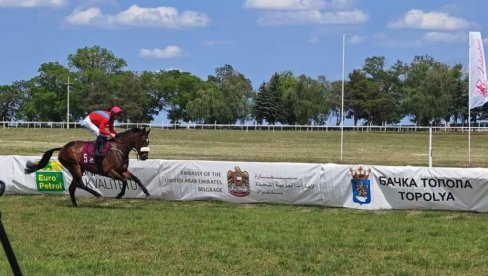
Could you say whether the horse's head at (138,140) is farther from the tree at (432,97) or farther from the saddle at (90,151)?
the tree at (432,97)

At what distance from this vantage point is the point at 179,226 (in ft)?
41.8

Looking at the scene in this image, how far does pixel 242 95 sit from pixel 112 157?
108 m

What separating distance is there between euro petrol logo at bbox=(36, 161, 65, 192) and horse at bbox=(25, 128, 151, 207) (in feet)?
8.09

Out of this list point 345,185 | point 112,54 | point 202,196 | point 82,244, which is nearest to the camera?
point 82,244

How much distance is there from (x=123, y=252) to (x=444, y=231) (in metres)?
A: 5.88

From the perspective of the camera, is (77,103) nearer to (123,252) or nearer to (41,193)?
(41,193)

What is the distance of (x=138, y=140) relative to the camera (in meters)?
16.7

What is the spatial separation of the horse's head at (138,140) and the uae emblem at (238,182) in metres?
2.45

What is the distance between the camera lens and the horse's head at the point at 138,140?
16.6m

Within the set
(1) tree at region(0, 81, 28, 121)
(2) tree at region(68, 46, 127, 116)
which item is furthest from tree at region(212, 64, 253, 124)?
(1) tree at region(0, 81, 28, 121)

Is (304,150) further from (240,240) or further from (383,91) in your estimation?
(383,91)

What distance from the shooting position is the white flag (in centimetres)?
2628

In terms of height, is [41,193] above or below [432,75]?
below

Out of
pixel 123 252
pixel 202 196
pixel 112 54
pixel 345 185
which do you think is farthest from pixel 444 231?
pixel 112 54
